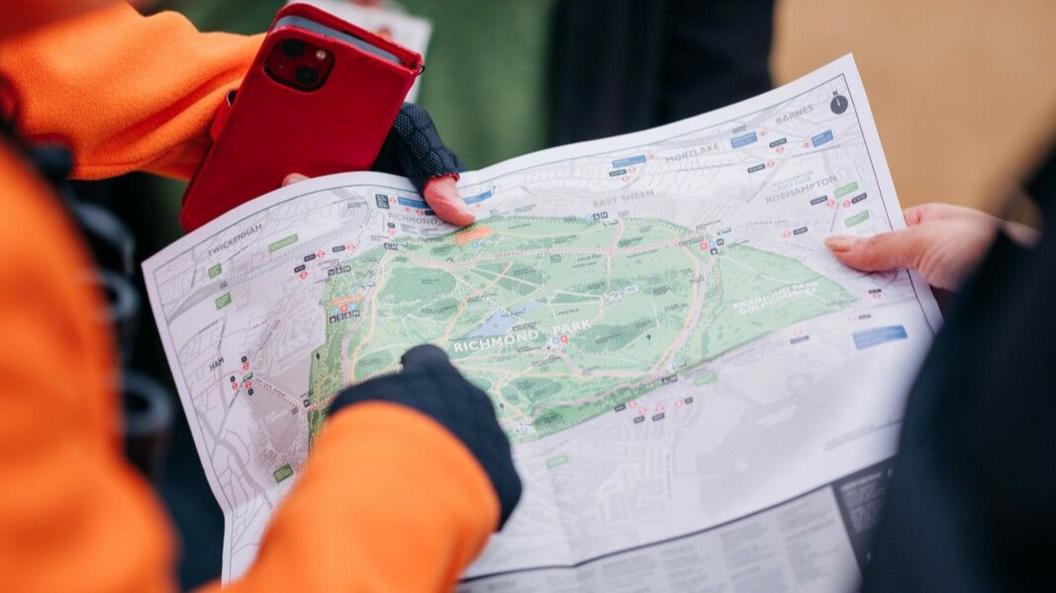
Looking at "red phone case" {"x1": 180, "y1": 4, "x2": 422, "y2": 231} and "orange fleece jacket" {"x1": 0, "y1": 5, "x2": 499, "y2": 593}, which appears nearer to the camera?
"orange fleece jacket" {"x1": 0, "y1": 5, "x2": 499, "y2": 593}

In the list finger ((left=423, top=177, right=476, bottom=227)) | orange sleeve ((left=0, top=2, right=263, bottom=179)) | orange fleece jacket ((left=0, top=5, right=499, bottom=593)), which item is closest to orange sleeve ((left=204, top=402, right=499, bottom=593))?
orange fleece jacket ((left=0, top=5, right=499, bottom=593))

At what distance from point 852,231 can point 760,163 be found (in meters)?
0.07

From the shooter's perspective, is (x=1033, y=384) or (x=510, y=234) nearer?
(x=1033, y=384)

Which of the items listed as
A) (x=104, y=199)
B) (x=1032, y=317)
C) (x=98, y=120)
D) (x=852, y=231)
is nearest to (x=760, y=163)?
(x=852, y=231)

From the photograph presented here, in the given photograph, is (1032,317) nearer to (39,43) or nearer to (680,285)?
(680,285)

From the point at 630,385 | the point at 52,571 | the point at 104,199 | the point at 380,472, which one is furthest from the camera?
the point at 104,199

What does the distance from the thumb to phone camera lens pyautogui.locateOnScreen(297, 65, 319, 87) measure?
348 millimetres

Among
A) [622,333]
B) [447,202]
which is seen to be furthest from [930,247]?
[447,202]

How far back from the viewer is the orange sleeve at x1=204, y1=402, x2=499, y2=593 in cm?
33

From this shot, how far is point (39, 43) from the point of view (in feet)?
1.87

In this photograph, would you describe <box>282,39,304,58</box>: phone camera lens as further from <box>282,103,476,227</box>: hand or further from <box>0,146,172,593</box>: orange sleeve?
<box>0,146,172,593</box>: orange sleeve

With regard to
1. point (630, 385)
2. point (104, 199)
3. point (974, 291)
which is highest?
point (974, 291)

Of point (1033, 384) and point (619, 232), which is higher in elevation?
point (1033, 384)

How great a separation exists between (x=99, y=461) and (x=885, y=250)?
1.48 ft
